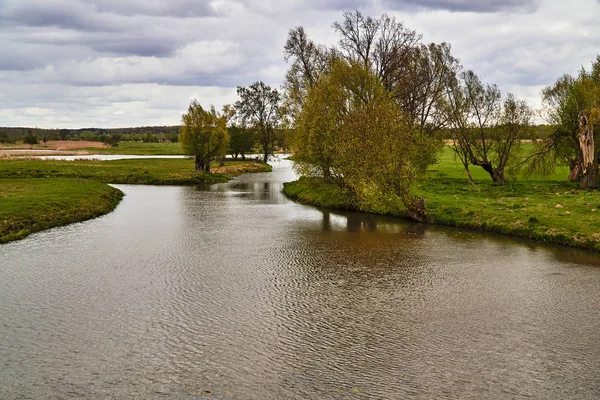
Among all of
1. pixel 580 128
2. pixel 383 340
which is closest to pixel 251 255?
pixel 383 340

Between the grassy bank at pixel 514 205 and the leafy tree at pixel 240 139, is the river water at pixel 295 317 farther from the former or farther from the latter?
the leafy tree at pixel 240 139

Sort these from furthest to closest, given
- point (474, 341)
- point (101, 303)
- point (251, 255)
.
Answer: point (251, 255) < point (101, 303) < point (474, 341)

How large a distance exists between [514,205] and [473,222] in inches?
171

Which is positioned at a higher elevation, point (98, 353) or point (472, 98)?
point (472, 98)

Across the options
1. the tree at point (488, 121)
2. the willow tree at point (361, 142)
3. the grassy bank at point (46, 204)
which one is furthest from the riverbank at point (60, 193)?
the tree at point (488, 121)

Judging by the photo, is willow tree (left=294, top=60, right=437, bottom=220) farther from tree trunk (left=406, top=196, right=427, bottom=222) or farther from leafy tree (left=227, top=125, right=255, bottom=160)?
leafy tree (left=227, top=125, right=255, bottom=160)

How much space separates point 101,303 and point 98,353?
4.54m

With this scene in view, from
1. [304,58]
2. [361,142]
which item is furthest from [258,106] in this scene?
[361,142]

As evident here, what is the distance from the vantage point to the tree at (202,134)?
76.1m

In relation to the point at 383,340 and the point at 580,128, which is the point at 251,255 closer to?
the point at 383,340

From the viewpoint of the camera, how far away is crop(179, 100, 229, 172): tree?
76062 millimetres

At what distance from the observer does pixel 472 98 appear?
4928 cm

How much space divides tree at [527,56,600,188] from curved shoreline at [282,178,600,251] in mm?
13937

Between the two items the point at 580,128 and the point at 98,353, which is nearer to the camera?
the point at 98,353
